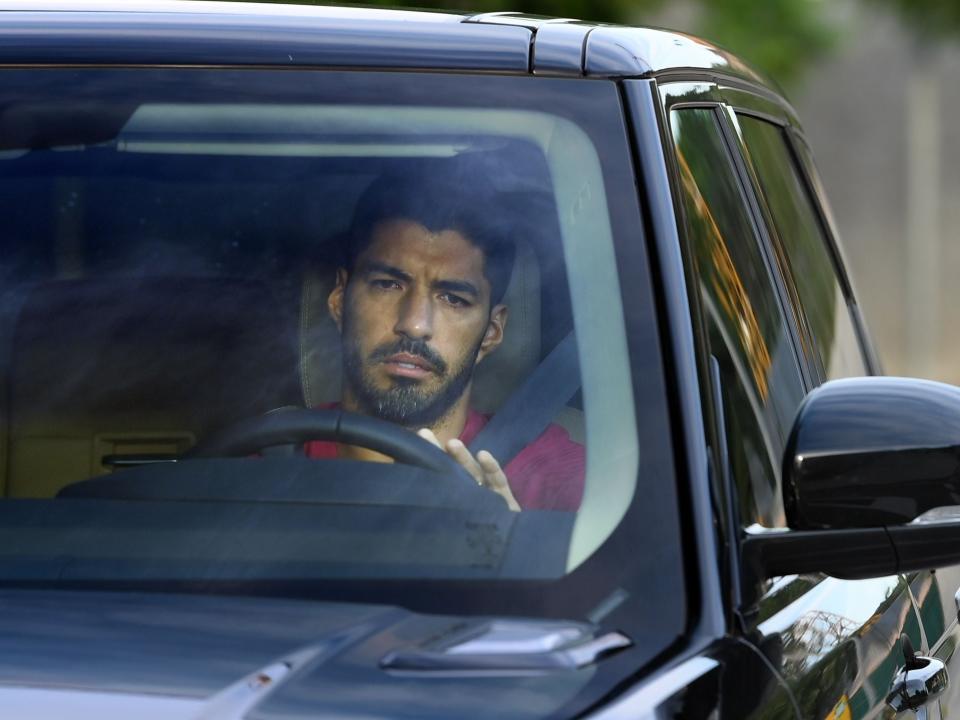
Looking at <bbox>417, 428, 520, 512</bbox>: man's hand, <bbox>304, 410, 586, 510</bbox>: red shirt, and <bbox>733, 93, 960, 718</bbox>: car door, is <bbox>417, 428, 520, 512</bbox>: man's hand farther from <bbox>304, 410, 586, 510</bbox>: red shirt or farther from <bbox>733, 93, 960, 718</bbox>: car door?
<bbox>733, 93, 960, 718</bbox>: car door

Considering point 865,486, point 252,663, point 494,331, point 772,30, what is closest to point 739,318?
point 494,331

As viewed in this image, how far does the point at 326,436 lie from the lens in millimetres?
2221

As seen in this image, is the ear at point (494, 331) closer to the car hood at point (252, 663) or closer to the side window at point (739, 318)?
the side window at point (739, 318)

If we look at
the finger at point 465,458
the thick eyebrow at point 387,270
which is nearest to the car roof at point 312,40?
the thick eyebrow at point 387,270

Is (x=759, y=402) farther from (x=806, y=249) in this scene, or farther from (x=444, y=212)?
(x=806, y=249)

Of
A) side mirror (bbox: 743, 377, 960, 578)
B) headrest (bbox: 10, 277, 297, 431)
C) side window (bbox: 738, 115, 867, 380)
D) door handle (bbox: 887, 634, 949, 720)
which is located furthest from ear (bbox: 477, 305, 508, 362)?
side window (bbox: 738, 115, 867, 380)

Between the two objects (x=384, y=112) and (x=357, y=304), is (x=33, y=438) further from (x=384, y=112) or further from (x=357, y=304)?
(x=384, y=112)

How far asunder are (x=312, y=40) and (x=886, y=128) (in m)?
31.6

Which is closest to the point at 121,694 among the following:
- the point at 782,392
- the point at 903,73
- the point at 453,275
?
the point at 453,275

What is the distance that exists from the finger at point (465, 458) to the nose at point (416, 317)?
19 cm

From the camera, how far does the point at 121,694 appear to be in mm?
1639

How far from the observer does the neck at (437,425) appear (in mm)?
2178

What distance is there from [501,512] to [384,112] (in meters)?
0.55

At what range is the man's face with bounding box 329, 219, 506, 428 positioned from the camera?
2.27 m
